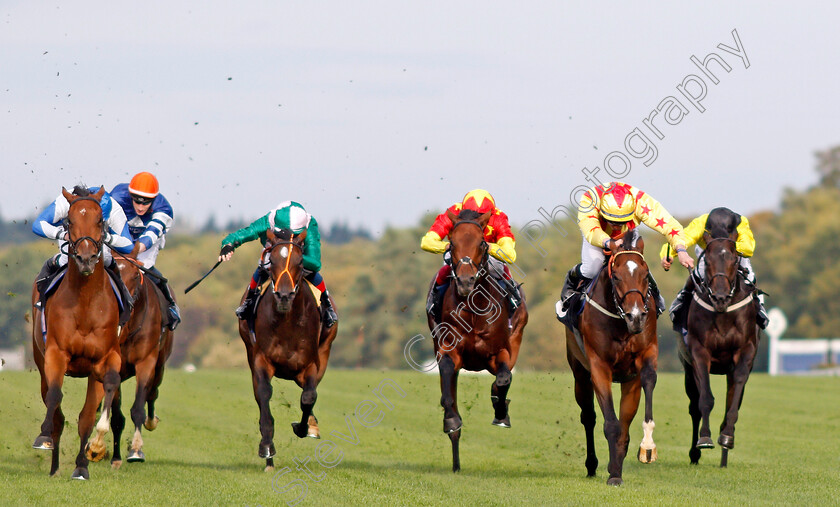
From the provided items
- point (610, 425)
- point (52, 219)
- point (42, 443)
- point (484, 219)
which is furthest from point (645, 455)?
point (52, 219)

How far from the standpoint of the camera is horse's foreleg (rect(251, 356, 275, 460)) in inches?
431

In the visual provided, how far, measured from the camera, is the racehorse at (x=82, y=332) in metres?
9.45

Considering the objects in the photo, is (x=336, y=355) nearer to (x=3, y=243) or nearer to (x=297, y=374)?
(x=297, y=374)

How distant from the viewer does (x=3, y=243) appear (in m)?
148

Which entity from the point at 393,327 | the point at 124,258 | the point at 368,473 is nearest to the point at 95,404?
the point at 124,258

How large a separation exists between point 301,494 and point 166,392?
14077 millimetres

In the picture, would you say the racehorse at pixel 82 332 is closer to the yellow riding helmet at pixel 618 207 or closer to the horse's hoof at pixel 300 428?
the horse's hoof at pixel 300 428

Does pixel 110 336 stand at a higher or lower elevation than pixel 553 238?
lower

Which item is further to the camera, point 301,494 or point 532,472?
point 532,472

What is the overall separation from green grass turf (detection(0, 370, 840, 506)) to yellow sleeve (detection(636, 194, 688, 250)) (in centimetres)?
220

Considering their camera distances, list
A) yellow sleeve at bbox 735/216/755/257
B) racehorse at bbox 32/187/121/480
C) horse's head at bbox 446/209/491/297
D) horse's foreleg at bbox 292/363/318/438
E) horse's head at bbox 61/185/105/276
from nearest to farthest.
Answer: horse's head at bbox 61/185/105/276
racehorse at bbox 32/187/121/480
horse's head at bbox 446/209/491/297
horse's foreleg at bbox 292/363/318/438
yellow sleeve at bbox 735/216/755/257

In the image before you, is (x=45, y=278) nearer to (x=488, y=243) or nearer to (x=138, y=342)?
(x=138, y=342)

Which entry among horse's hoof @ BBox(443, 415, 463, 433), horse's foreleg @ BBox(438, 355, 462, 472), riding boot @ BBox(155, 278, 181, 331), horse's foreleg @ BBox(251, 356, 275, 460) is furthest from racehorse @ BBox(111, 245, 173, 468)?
horse's hoof @ BBox(443, 415, 463, 433)

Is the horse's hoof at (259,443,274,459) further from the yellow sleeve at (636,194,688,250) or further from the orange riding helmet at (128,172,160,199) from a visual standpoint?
the yellow sleeve at (636,194,688,250)
